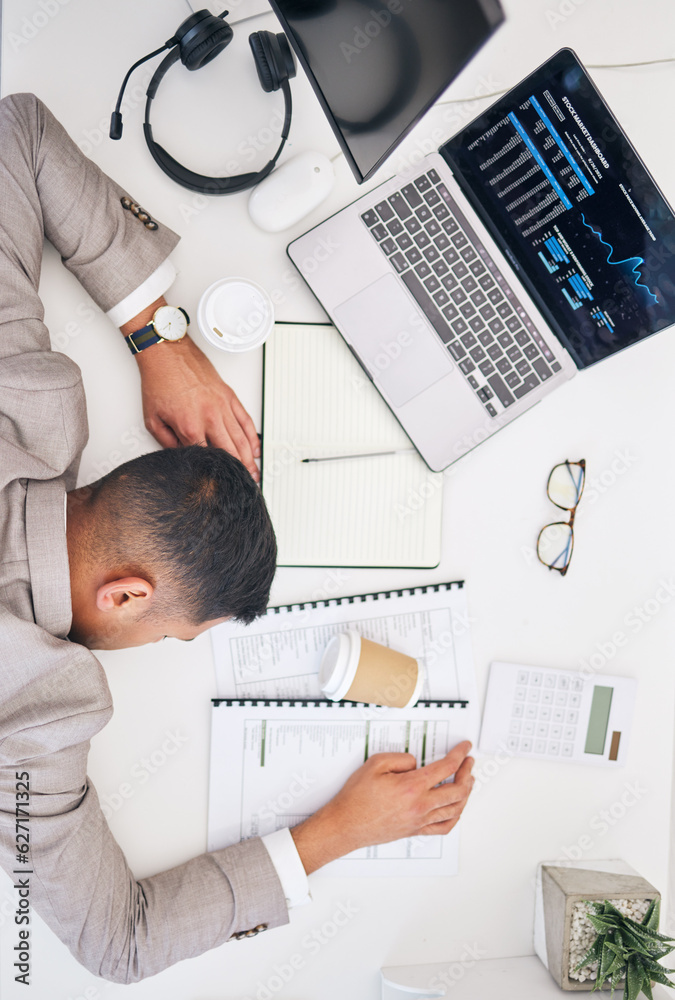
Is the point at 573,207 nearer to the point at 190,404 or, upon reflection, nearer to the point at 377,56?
the point at 377,56

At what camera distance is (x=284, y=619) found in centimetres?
114

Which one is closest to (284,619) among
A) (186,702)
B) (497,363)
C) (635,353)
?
(186,702)

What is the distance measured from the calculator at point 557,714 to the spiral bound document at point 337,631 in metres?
0.05

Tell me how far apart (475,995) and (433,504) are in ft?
2.41

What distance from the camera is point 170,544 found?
87 centimetres

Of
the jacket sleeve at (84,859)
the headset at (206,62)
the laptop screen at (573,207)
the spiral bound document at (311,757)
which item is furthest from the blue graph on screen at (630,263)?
the jacket sleeve at (84,859)

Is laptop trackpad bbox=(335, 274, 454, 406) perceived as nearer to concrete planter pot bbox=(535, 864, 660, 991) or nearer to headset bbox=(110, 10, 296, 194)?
headset bbox=(110, 10, 296, 194)

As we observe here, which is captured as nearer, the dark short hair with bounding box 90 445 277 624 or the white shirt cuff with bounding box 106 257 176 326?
the dark short hair with bounding box 90 445 277 624

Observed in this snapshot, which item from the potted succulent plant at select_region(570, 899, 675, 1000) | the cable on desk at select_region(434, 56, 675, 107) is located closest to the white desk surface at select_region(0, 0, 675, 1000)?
the cable on desk at select_region(434, 56, 675, 107)

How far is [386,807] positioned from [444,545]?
43 cm

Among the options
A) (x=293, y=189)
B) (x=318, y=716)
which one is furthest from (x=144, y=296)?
(x=318, y=716)

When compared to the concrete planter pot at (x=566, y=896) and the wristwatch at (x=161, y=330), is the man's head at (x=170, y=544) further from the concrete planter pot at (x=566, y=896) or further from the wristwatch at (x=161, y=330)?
the concrete planter pot at (x=566, y=896)

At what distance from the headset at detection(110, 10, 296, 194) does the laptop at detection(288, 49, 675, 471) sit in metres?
0.15

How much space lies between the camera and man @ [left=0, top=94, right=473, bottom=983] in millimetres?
890
